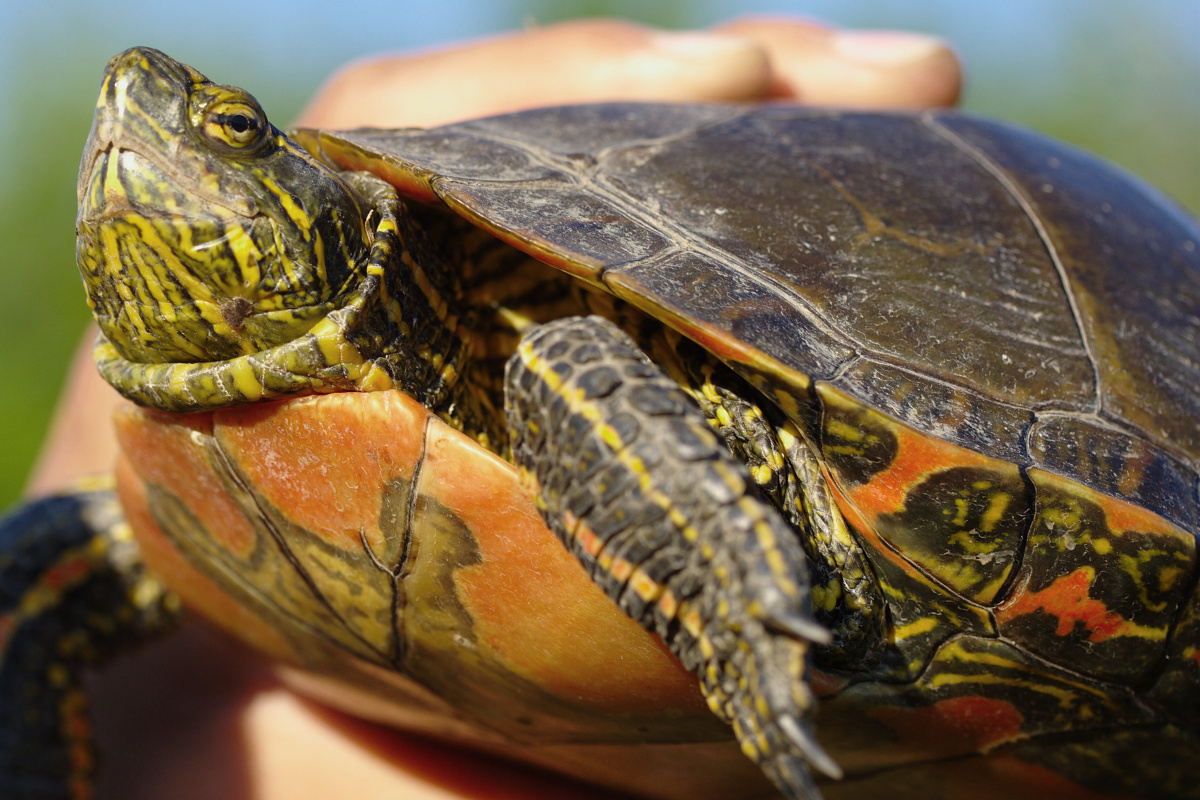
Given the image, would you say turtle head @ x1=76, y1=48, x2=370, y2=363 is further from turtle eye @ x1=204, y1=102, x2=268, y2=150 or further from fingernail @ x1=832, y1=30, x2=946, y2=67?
fingernail @ x1=832, y1=30, x2=946, y2=67

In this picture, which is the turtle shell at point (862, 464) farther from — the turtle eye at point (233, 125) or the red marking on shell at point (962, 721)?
the turtle eye at point (233, 125)

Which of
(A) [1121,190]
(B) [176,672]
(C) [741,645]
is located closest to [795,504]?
(C) [741,645]

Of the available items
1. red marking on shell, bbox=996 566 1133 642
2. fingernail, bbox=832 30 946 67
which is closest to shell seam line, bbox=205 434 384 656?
red marking on shell, bbox=996 566 1133 642

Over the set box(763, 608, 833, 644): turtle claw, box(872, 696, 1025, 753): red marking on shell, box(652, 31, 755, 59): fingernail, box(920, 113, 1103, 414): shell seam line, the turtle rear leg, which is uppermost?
box(652, 31, 755, 59): fingernail

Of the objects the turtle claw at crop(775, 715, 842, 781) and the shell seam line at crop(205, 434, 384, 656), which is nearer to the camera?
the turtle claw at crop(775, 715, 842, 781)

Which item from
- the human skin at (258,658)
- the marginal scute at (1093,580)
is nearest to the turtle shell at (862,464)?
the marginal scute at (1093,580)

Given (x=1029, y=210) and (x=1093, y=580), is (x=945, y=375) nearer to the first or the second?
(x=1093, y=580)

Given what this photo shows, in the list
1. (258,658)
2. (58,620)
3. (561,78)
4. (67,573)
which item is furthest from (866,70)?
(58,620)
